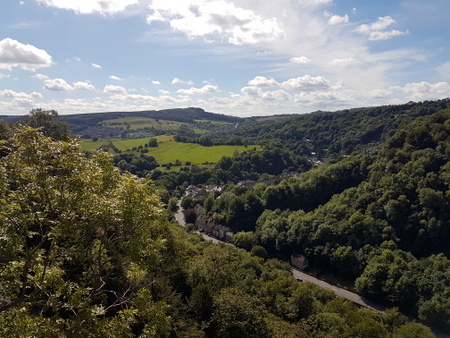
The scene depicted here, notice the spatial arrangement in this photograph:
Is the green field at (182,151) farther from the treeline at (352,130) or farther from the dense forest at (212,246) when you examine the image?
the treeline at (352,130)

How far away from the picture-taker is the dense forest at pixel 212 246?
28.5 ft

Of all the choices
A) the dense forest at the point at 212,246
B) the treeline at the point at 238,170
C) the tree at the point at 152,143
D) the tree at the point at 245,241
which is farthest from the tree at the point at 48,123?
the tree at the point at 152,143

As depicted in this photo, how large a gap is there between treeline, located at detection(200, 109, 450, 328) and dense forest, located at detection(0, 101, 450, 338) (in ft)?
0.85

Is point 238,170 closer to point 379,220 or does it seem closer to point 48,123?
point 379,220

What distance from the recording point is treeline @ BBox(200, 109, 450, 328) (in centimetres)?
4559

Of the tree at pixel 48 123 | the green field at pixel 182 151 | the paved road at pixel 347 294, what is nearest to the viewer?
the tree at pixel 48 123

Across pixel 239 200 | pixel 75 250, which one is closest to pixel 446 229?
pixel 239 200

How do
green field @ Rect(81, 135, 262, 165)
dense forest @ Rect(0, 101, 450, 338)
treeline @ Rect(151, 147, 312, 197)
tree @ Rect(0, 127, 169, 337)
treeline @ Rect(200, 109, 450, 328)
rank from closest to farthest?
1. tree @ Rect(0, 127, 169, 337)
2. dense forest @ Rect(0, 101, 450, 338)
3. treeline @ Rect(200, 109, 450, 328)
4. treeline @ Rect(151, 147, 312, 197)
5. green field @ Rect(81, 135, 262, 165)

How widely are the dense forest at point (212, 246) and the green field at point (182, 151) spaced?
13.8 m

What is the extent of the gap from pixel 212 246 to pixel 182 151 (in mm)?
106855

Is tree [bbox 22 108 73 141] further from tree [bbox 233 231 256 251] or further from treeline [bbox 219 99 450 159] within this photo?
treeline [bbox 219 99 450 159]

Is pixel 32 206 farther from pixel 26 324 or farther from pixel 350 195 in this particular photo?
pixel 350 195

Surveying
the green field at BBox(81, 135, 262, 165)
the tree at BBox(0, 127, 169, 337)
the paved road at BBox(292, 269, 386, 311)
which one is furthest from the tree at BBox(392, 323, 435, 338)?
the green field at BBox(81, 135, 262, 165)

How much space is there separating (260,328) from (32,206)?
1469 centimetres
